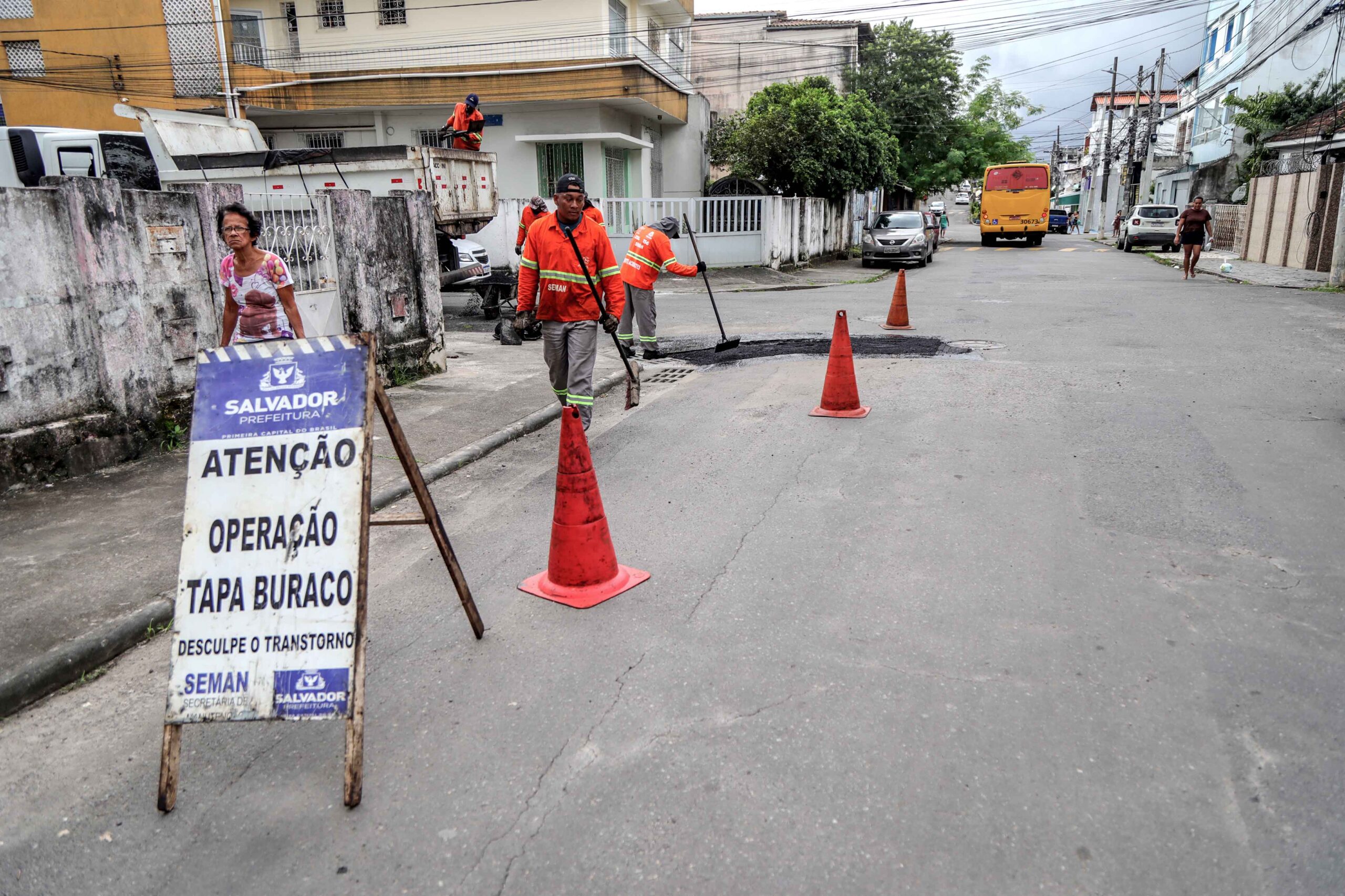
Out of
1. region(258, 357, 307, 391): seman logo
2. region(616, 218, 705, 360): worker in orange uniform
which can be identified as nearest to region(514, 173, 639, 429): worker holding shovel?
region(616, 218, 705, 360): worker in orange uniform

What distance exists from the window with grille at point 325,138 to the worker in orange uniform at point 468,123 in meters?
13.7

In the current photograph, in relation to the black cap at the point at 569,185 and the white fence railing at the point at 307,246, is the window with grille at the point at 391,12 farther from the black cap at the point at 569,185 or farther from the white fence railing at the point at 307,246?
the black cap at the point at 569,185

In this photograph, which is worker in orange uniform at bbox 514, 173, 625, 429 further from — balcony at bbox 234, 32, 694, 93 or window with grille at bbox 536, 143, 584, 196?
balcony at bbox 234, 32, 694, 93

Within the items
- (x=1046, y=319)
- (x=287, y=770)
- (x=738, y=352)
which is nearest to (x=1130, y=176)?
(x=1046, y=319)

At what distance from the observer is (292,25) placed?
26281 millimetres

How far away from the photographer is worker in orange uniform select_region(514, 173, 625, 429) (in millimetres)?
6586

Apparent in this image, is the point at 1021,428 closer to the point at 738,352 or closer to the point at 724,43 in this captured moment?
the point at 738,352

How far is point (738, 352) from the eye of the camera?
442 inches

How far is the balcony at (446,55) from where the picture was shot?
25.0 metres

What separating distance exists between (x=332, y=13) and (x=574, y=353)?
2374cm

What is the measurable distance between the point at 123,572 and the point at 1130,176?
5735cm

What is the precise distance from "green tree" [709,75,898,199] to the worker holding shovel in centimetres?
1983

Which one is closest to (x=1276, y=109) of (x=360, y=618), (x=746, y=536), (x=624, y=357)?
(x=624, y=357)

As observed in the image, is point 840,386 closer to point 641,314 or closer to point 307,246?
point 641,314
